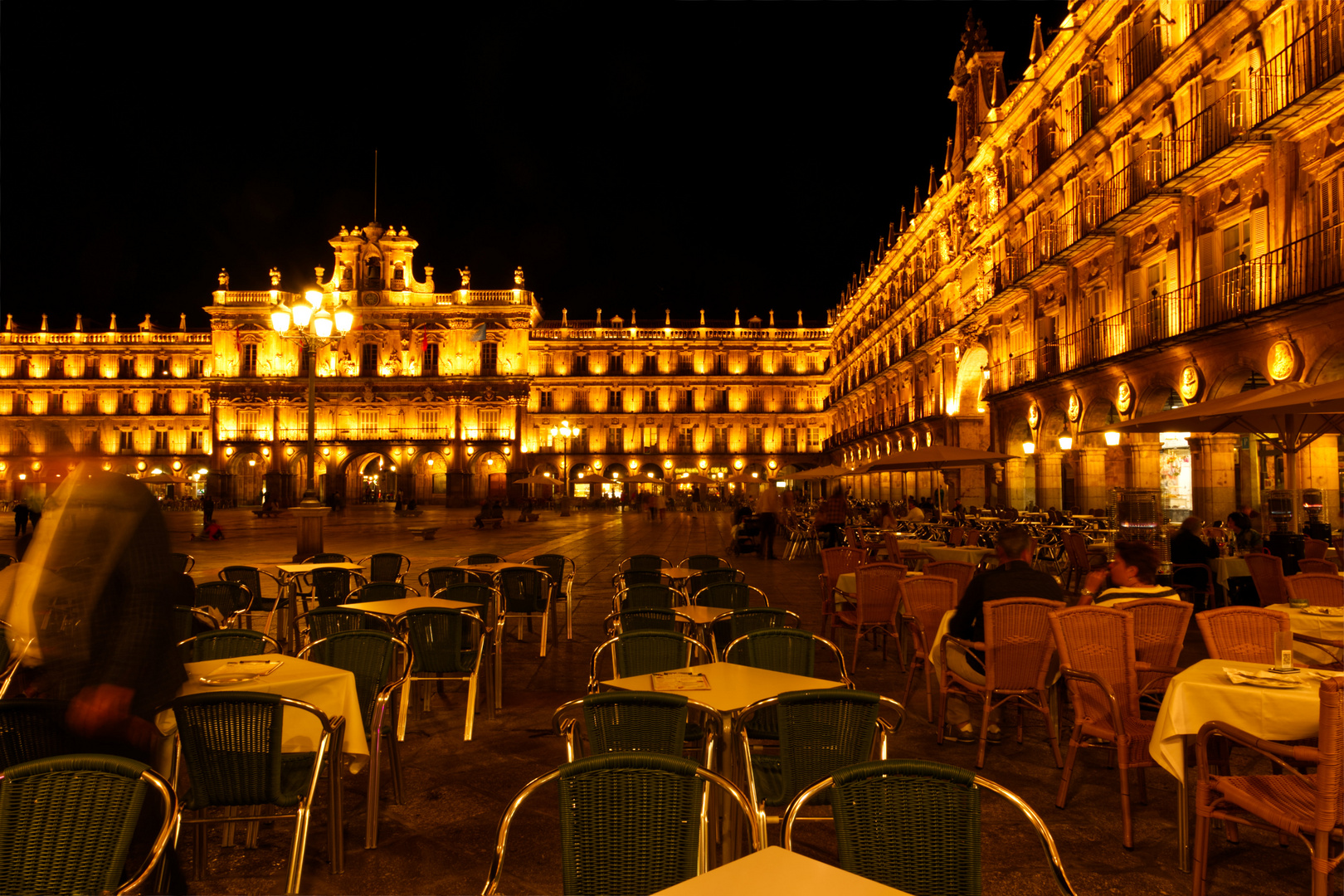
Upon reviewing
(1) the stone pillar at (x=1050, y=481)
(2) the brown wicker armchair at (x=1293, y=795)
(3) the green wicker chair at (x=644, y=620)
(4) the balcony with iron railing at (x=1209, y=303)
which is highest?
(4) the balcony with iron railing at (x=1209, y=303)

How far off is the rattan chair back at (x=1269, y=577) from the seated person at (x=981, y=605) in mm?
3470

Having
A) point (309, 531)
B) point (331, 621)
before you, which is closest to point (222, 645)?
point (331, 621)

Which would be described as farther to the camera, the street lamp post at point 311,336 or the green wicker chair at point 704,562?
the street lamp post at point 311,336

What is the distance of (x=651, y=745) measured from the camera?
3.18m

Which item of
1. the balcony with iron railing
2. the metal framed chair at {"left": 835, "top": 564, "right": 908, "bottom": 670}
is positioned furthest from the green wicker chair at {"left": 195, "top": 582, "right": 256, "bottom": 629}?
the balcony with iron railing

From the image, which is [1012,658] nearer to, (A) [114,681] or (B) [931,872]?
(B) [931,872]

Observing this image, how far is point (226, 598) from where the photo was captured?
7.14m

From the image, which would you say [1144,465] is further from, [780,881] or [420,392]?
[420,392]

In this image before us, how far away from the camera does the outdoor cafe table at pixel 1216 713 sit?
11.8 feet

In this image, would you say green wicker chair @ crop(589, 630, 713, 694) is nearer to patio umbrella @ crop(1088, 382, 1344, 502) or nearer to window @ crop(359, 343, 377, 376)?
patio umbrella @ crop(1088, 382, 1344, 502)

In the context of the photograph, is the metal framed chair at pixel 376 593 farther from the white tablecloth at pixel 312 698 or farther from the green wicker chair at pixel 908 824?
the green wicker chair at pixel 908 824

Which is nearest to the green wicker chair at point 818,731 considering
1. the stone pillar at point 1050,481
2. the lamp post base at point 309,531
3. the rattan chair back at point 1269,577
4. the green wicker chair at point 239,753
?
the green wicker chair at point 239,753

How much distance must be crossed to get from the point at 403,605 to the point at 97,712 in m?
3.76

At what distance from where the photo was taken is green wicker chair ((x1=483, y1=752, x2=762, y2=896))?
8.07ft
